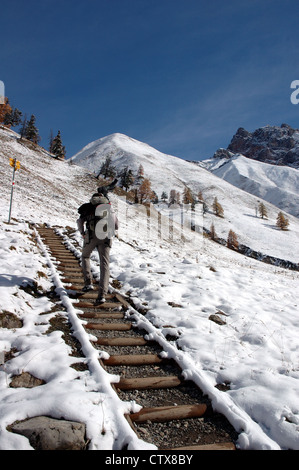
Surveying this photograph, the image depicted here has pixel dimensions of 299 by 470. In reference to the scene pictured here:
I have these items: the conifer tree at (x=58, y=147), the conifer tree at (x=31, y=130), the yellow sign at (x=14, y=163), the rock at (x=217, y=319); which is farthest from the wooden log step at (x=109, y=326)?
the conifer tree at (x=31, y=130)

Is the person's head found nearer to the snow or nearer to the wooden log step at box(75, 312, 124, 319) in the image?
the snow

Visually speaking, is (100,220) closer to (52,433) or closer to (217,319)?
(217,319)

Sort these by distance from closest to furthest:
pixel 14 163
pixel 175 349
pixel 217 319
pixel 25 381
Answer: pixel 25 381 < pixel 175 349 < pixel 217 319 < pixel 14 163

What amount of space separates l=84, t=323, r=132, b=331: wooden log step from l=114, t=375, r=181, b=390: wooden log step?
1615 mm

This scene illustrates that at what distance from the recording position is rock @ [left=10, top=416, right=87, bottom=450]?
2.29 m

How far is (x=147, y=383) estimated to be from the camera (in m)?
3.54

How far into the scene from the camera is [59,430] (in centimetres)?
239

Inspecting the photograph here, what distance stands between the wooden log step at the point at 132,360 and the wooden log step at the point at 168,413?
1.04 metres

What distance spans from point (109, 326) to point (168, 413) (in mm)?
2349

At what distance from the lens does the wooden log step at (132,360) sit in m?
3.92

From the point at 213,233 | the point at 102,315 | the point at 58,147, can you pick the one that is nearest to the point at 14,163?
the point at 102,315

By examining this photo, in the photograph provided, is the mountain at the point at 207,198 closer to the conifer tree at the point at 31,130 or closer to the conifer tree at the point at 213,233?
the conifer tree at the point at 213,233

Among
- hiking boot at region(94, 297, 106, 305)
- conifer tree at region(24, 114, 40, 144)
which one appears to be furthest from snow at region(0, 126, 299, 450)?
conifer tree at region(24, 114, 40, 144)
